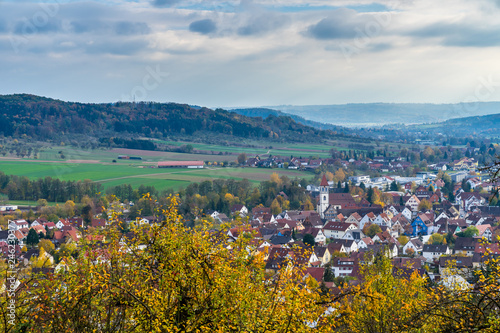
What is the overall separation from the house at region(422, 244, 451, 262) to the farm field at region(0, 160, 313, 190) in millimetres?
23843

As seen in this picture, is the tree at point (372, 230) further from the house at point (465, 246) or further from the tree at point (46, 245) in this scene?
the tree at point (46, 245)

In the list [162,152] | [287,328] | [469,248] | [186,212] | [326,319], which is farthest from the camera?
[162,152]

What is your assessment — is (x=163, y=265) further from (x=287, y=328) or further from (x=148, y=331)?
(x=287, y=328)

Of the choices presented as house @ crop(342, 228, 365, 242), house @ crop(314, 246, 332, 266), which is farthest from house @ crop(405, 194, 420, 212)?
house @ crop(314, 246, 332, 266)

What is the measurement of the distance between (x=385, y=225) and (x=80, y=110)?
162ft

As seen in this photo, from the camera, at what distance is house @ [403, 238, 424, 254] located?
34375 mm

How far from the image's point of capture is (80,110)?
77375mm

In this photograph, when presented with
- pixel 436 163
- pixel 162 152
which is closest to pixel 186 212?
pixel 162 152

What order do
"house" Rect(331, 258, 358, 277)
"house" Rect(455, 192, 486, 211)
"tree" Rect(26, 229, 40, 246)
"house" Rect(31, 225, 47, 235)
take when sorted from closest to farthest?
"house" Rect(331, 258, 358, 277), "tree" Rect(26, 229, 40, 246), "house" Rect(31, 225, 47, 235), "house" Rect(455, 192, 486, 211)

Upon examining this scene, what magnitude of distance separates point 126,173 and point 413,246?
31725 mm

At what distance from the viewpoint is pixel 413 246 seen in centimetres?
3522

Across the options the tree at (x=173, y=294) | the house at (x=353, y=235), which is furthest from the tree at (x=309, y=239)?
the tree at (x=173, y=294)

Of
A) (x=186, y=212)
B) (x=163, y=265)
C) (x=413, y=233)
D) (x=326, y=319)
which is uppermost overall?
(x=163, y=265)

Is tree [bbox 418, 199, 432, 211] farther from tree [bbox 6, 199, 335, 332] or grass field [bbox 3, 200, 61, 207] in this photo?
tree [bbox 6, 199, 335, 332]
